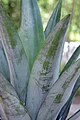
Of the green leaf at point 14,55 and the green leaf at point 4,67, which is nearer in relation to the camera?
the green leaf at point 14,55

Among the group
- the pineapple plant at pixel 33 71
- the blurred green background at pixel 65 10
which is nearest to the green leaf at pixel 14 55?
A: the pineapple plant at pixel 33 71

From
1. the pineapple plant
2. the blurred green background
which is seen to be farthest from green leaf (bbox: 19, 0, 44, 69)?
the blurred green background

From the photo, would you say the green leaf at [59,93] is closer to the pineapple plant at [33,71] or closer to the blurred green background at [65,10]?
the pineapple plant at [33,71]

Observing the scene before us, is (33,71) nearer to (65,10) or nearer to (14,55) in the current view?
(14,55)

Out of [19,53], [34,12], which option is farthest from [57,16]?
[19,53]

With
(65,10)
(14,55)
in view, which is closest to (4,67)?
(14,55)

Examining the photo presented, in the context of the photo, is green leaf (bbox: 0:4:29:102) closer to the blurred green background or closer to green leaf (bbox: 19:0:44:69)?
green leaf (bbox: 19:0:44:69)

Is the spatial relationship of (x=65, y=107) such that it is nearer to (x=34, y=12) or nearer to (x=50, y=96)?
(x=50, y=96)
